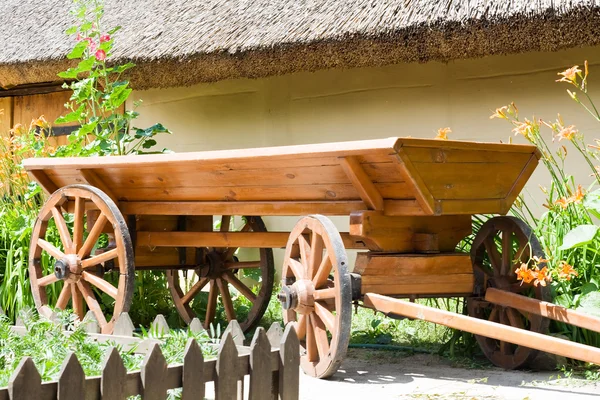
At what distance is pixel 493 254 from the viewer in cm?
396

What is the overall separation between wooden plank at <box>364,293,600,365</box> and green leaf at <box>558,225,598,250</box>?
2.25 feet

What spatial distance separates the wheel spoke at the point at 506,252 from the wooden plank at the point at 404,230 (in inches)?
6.1

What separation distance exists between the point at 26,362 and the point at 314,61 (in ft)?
13.5

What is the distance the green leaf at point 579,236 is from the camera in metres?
3.59

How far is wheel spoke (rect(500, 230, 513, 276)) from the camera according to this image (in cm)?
384

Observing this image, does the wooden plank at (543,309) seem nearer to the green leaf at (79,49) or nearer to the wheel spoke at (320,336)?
the wheel spoke at (320,336)

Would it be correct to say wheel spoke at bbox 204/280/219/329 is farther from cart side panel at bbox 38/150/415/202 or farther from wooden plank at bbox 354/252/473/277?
wooden plank at bbox 354/252/473/277

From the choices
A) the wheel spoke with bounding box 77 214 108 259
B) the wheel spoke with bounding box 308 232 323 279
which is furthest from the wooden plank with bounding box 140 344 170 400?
the wheel spoke with bounding box 77 214 108 259

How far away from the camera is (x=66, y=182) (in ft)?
15.7

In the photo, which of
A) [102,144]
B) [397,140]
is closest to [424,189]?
[397,140]

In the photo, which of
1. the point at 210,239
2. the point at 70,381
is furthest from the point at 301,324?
the point at 70,381

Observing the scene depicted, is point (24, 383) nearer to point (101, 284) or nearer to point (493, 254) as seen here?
point (101, 284)

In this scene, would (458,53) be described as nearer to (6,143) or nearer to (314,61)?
(314,61)

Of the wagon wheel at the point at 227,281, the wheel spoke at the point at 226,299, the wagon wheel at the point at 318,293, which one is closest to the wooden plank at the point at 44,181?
the wagon wheel at the point at 227,281
